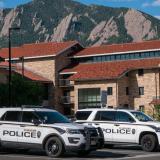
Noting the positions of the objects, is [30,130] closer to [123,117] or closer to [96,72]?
[123,117]

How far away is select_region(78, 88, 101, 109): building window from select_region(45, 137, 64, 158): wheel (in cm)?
6219

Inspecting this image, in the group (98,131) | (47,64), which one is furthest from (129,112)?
(47,64)

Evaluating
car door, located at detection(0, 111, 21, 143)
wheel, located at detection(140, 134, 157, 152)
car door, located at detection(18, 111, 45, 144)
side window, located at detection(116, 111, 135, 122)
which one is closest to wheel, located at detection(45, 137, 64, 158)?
car door, located at detection(18, 111, 45, 144)

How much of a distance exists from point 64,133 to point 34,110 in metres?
1.81

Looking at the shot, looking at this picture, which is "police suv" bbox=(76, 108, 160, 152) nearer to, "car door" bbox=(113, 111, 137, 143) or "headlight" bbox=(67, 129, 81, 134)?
"car door" bbox=(113, 111, 137, 143)

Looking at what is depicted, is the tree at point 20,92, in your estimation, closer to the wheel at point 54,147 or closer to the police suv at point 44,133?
the police suv at point 44,133

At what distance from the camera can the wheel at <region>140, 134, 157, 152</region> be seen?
78.8 ft

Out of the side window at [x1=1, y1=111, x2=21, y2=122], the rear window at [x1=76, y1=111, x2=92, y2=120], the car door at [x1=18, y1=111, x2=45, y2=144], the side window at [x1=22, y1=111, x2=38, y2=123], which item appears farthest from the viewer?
the rear window at [x1=76, y1=111, x2=92, y2=120]

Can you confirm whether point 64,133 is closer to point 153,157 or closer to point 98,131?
point 98,131

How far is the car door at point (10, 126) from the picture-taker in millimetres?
21266

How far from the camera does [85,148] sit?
20156 millimetres

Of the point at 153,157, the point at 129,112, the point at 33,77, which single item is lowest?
the point at 153,157

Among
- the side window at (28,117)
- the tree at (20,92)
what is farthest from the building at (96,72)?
the side window at (28,117)

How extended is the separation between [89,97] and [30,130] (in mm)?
63709
